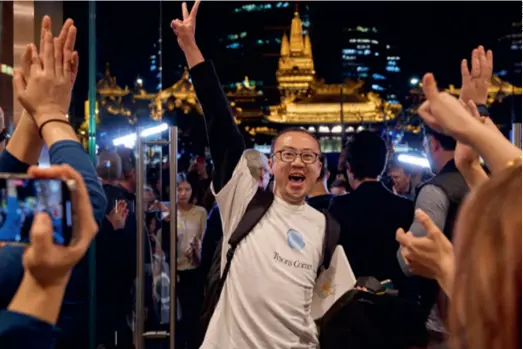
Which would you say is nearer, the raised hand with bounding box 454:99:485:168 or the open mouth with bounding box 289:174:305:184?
the raised hand with bounding box 454:99:485:168

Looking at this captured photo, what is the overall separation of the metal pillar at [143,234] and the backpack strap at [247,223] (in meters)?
0.55

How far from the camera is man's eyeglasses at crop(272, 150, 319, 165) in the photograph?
237 cm

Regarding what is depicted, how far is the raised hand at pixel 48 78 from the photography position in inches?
47.3

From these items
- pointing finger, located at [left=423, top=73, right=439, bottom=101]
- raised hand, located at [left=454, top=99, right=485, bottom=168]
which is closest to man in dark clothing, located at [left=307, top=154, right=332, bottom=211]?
raised hand, located at [left=454, top=99, right=485, bottom=168]

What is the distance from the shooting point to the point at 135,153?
275 centimetres

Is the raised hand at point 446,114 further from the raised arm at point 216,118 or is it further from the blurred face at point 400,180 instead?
the blurred face at point 400,180

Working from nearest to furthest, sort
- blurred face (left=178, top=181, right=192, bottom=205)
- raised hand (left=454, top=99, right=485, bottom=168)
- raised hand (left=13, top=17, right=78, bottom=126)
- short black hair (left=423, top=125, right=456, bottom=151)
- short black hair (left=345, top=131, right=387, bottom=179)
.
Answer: raised hand (left=13, top=17, right=78, bottom=126) < raised hand (left=454, top=99, right=485, bottom=168) < short black hair (left=423, top=125, right=456, bottom=151) < short black hair (left=345, top=131, right=387, bottom=179) < blurred face (left=178, top=181, right=192, bottom=205)

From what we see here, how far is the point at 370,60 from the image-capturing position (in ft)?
73.4

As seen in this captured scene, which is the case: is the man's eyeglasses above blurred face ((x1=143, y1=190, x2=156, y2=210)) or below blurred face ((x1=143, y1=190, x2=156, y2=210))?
above

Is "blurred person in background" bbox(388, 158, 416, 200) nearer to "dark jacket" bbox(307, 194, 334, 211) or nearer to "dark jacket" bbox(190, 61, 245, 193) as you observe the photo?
"dark jacket" bbox(307, 194, 334, 211)

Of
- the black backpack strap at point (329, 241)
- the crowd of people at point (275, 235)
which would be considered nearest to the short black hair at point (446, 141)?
the crowd of people at point (275, 235)

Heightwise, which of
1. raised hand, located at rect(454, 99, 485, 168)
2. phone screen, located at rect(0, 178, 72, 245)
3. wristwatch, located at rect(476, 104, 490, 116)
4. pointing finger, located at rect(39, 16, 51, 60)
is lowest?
phone screen, located at rect(0, 178, 72, 245)

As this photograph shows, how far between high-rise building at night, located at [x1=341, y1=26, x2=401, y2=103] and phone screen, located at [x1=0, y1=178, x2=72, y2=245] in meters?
16.1

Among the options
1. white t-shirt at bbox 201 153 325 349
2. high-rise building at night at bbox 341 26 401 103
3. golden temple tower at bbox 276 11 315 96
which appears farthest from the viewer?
golden temple tower at bbox 276 11 315 96
